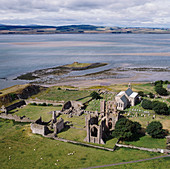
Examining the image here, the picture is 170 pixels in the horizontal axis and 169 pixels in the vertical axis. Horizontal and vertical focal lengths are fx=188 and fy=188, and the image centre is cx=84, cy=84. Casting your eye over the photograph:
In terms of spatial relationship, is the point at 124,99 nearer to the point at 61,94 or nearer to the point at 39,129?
the point at 61,94

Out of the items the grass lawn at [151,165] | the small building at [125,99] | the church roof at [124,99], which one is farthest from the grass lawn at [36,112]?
the grass lawn at [151,165]

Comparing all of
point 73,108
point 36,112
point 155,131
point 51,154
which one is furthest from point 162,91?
point 51,154

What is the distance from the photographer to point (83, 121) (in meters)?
61.2

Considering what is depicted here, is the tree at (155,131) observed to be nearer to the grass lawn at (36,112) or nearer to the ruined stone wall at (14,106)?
the grass lawn at (36,112)

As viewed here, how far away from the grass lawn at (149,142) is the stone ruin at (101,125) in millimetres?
6566

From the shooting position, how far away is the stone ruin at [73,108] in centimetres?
6793

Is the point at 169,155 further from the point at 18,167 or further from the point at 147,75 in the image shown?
the point at 147,75

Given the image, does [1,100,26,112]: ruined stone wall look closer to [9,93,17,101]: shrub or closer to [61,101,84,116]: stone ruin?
[9,93,17,101]: shrub

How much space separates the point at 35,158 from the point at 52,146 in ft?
19.0

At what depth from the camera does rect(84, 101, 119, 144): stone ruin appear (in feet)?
155

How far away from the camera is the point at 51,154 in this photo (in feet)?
143

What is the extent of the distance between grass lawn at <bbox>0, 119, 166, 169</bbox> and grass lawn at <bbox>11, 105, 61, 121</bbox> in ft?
47.9

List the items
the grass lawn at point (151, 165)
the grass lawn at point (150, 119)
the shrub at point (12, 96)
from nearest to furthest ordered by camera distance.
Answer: the grass lawn at point (151, 165) < the grass lawn at point (150, 119) < the shrub at point (12, 96)

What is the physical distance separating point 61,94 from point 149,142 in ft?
174
